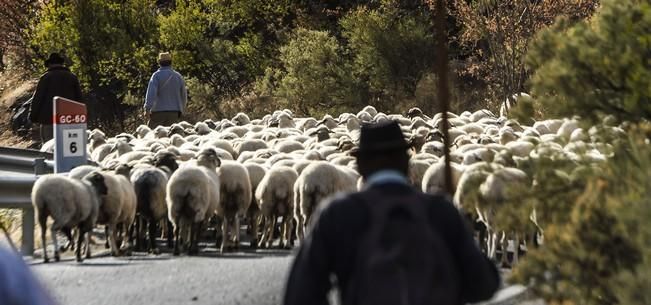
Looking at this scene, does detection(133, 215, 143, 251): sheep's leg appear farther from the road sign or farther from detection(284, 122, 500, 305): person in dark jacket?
detection(284, 122, 500, 305): person in dark jacket

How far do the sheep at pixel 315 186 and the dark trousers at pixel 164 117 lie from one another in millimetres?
13174

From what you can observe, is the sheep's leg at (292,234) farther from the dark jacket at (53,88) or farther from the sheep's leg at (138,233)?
the dark jacket at (53,88)

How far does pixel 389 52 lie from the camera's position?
46031mm

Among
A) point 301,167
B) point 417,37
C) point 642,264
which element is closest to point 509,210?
point 642,264

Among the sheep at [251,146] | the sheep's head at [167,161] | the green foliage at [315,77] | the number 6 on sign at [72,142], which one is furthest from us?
the green foliage at [315,77]

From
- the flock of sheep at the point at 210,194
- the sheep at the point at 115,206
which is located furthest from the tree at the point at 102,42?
the sheep at the point at 115,206

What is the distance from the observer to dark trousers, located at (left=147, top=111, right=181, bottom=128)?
2956 centimetres

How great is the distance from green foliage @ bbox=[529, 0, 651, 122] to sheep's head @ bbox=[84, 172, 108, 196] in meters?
7.06

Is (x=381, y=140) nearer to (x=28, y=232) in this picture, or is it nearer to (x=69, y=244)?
(x=28, y=232)

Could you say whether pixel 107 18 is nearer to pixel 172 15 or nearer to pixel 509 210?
pixel 172 15

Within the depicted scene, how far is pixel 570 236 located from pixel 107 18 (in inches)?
1699

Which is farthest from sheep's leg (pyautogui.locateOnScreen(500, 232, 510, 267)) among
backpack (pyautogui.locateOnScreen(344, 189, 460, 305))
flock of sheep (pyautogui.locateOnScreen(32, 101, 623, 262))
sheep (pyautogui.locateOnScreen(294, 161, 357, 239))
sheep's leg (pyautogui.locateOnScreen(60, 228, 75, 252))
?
backpack (pyautogui.locateOnScreen(344, 189, 460, 305))

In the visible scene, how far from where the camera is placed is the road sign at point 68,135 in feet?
63.4

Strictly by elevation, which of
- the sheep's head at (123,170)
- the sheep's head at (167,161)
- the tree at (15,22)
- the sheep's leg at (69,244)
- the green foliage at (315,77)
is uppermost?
the tree at (15,22)
